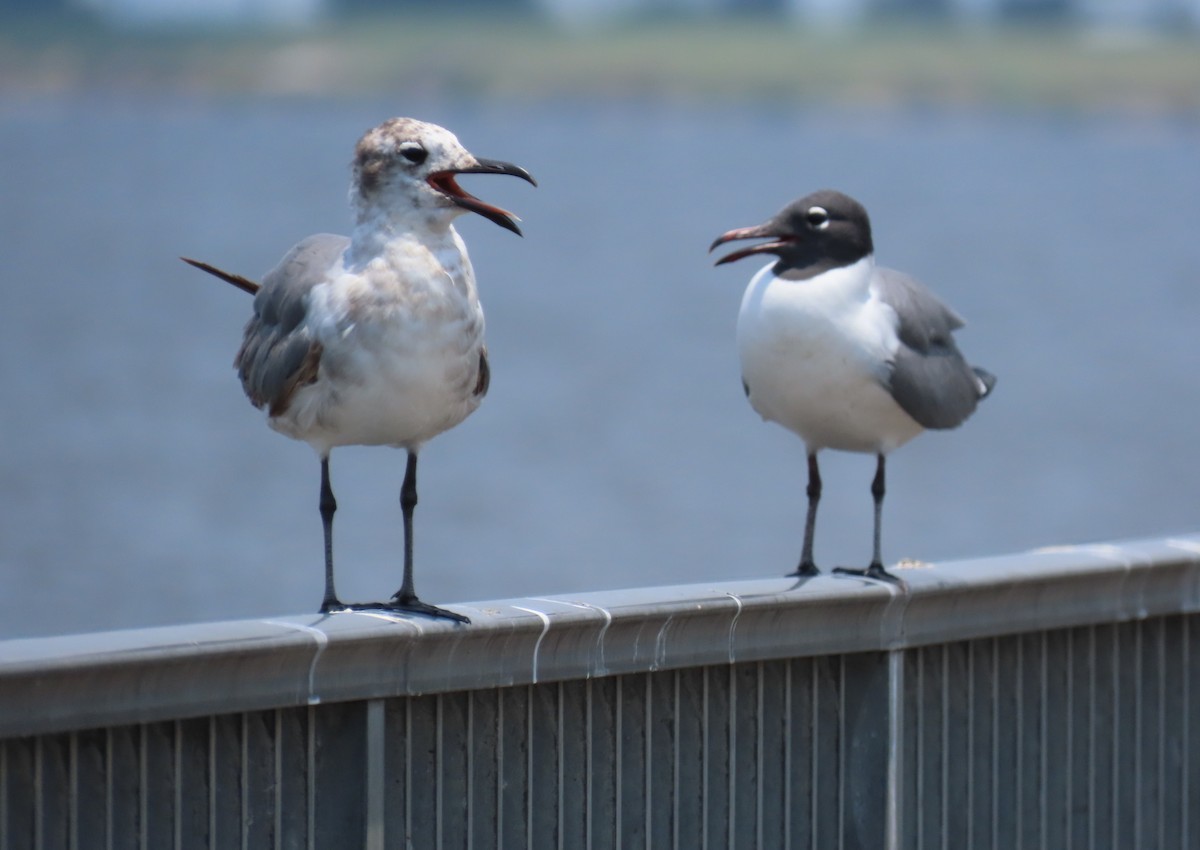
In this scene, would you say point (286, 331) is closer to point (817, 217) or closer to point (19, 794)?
point (19, 794)

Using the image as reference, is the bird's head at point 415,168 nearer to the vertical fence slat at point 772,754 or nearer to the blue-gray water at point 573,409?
the vertical fence slat at point 772,754

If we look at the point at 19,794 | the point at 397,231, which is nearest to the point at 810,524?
the point at 397,231

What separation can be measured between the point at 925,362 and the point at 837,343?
1.07 feet

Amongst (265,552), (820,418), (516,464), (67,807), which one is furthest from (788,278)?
(516,464)

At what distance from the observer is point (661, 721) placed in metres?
4.07

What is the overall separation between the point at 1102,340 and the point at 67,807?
3098cm

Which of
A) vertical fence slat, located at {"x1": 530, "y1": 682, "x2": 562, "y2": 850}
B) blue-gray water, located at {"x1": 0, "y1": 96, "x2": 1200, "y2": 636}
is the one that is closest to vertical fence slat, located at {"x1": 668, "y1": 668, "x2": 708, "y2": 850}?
vertical fence slat, located at {"x1": 530, "y1": 682, "x2": 562, "y2": 850}

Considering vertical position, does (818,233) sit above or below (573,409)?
above

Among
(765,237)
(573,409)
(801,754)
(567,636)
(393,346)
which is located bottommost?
(801,754)

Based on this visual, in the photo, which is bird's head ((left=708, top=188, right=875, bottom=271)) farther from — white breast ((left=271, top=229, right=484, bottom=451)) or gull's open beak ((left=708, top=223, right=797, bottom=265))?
white breast ((left=271, top=229, right=484, bottom=451))

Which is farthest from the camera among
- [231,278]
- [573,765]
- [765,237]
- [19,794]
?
[765,237]

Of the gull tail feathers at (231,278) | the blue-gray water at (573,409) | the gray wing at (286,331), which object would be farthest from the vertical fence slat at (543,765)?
the blue-gray water at (573,409)

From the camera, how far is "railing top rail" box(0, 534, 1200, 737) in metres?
3.29

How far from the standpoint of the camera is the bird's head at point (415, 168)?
4.33m
